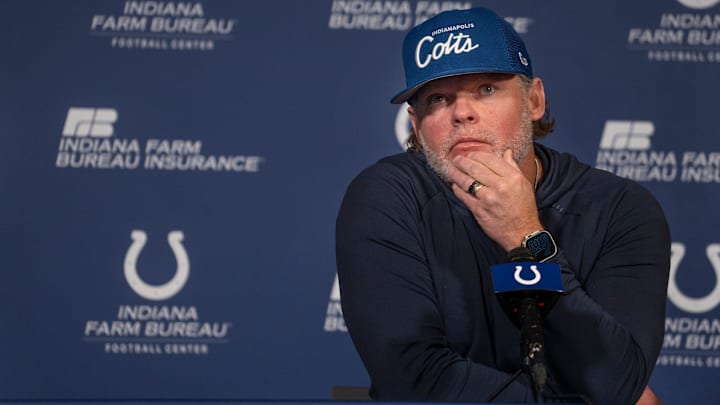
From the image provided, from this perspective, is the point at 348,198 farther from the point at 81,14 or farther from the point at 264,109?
the point at 81,14

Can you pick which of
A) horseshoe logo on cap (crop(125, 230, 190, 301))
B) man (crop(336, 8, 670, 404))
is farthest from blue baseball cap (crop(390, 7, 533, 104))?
horseshoe logo on cap (crop(125, 230, 190, 301))

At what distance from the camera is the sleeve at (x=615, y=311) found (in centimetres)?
187

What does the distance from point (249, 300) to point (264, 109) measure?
0.74 metres

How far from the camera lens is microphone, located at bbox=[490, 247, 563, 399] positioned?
1.42 meters

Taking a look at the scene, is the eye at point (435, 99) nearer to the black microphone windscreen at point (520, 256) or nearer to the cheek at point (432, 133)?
the cheek at point (432, 133)

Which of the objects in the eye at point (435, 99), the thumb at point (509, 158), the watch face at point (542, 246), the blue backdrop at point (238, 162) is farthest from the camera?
the blue backdrop at point (238, 162)

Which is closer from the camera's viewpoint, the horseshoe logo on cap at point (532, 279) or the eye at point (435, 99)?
the horseshoe logo on cap at point (532, 279)

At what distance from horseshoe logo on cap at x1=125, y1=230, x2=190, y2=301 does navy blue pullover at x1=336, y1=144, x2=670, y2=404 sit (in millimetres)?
1731

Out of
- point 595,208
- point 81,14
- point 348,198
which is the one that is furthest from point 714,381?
point 81,14

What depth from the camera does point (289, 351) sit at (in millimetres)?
3781

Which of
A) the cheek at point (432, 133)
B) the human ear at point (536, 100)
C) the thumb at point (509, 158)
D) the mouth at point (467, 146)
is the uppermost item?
the human ear at point (536, 100)

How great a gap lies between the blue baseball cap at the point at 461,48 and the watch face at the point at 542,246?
0.36 meters

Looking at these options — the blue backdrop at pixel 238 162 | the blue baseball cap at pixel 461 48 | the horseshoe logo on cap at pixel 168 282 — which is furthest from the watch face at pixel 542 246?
the horseshoe logo on cap at pixel 168 282

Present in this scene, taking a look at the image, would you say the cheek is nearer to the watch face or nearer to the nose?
the nose
